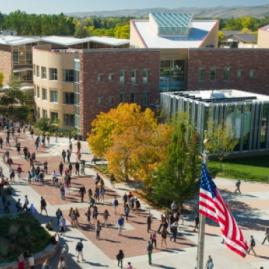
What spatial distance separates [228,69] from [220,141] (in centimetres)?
1891

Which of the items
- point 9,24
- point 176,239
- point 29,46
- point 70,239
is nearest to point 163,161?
point 176,239

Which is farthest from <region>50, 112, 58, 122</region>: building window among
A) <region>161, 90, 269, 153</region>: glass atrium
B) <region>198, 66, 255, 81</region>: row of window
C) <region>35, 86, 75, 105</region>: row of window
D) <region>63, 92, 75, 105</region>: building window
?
<region>198, 66, 255, 81</region>: row of window

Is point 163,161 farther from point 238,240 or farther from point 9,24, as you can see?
point 9,24

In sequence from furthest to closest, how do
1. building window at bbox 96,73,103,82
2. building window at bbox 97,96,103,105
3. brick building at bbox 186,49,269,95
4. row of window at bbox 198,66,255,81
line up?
row of window at bbox 198,66,255,81
brick building at bbox 186,49,269,95
building window at bbox 97,96,103,105
building window at bbox 96,73,103,82

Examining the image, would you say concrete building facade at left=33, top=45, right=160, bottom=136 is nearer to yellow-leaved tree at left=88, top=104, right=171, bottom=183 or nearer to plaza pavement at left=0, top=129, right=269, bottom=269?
yellow-leaved tree at left=88, top=104, right=171, bottom=183

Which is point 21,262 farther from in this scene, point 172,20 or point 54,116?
point 172,20

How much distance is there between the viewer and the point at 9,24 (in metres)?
174

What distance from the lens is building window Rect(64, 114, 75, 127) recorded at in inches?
2496

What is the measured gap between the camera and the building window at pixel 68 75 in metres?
62.1

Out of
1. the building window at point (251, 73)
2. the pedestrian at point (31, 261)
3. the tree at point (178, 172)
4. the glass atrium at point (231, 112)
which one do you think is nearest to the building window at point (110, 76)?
the glass atrium at point (231, 112)

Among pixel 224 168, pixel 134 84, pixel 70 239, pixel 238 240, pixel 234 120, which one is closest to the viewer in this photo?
pixel 238 240

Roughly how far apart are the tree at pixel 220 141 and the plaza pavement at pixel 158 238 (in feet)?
14.2

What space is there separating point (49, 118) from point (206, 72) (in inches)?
747

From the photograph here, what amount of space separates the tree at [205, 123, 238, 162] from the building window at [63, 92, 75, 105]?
18.0 meters
